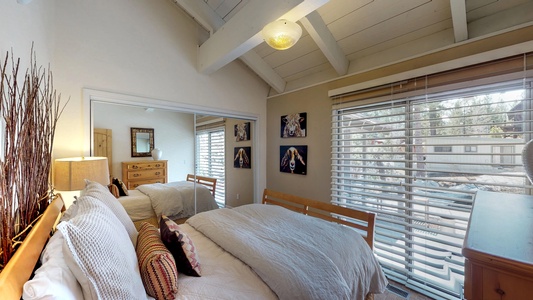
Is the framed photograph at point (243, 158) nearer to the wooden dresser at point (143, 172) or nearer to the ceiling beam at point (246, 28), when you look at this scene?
the wooden dresser at point (143, 172)

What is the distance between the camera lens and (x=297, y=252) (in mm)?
1250

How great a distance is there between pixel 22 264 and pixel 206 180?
2424mm

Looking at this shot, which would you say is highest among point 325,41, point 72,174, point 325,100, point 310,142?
point 325,41

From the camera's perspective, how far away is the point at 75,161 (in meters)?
1.67

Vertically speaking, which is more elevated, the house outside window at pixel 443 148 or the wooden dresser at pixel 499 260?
the house outside window at pixel 443 148

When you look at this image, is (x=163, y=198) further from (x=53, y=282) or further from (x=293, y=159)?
(x=53, y=282)

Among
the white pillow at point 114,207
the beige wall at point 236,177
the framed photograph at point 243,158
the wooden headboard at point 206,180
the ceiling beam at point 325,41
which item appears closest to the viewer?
the white pillow at point 114,207

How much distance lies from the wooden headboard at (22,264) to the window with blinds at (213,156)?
205 centimetres

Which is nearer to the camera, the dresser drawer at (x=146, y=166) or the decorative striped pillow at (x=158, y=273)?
the decorative striped pillow at (x=158, y=273)

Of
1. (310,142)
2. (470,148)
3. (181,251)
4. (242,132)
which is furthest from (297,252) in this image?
(242,132)

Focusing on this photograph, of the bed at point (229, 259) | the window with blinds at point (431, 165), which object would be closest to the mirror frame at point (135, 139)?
the bed at point (229, 259)

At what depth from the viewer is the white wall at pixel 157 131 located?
2268 millimetres

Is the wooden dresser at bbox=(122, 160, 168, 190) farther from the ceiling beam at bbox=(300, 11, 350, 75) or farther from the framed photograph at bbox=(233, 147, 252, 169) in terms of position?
the ceiling beam at bbox=(300, 11, 350, 75)

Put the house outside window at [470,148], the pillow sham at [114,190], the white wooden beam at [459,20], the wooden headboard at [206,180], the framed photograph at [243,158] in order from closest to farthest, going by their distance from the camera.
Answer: the white wooden beam at [459,20]
the house outside window at [470,148]
the pillow sham at [114,190]
the wooden headboard at [206,180]
the framed photograph at [243,158]
